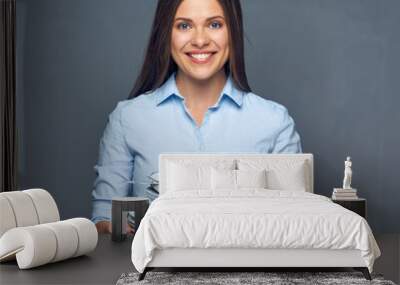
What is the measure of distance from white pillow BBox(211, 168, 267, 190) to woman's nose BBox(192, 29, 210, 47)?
56.0 inches

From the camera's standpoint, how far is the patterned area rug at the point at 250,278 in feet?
15.2

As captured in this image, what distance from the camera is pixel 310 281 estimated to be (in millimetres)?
4660

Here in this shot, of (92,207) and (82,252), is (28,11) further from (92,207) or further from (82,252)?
(82,252)

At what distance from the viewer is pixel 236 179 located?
620 centimetres

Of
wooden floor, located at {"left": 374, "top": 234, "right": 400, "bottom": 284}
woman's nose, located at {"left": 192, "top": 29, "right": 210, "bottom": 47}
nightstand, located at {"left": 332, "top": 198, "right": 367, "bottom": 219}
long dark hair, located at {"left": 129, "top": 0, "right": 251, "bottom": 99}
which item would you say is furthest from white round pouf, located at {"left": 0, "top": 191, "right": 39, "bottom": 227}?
nightstand, located at {"left": 332, "top": 198, "right": 367, "bottom": 219}

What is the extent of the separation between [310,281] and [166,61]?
3130mm

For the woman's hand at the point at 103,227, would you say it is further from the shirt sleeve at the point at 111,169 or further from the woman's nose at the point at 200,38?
the woman's nose at the point at 200,38

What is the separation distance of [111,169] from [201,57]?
1479 mm

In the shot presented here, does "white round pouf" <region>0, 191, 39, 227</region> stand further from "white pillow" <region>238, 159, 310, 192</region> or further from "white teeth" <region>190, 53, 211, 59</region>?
"white teeth" <region>190, 53, 211, 59</region>

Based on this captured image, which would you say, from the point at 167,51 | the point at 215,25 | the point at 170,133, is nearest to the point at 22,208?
the point at 170,133

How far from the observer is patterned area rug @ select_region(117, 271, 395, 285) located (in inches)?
182

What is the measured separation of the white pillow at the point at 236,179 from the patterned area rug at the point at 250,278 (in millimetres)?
1368

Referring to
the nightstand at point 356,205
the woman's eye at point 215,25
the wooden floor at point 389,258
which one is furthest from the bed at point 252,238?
the woman's eye at point 215,25

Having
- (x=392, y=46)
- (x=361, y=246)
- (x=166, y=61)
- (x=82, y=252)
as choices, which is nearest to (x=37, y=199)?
(x=82, y=252)
